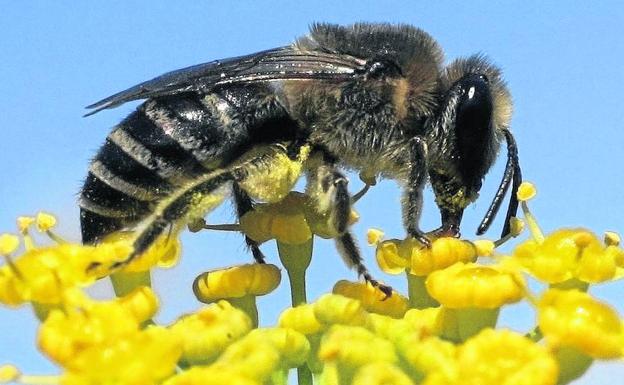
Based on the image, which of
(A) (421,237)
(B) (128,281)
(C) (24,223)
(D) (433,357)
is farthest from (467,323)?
(C) (24,223)

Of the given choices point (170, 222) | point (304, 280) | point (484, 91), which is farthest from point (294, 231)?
point (484, 91)

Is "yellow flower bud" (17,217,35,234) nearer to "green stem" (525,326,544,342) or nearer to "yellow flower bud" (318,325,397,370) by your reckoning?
"yellow flower bud" (318,325,397,370)

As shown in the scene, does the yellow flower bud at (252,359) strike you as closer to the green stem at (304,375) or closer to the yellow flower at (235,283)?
the green stem at (304,375)

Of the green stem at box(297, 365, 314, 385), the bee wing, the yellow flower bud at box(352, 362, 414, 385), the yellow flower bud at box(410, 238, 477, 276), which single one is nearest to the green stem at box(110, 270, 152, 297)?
the green stem at box(297, 365, 314, 385)

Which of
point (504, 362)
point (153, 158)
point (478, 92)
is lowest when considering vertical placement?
point (504, 362)

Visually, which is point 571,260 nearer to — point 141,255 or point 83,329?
point 141,255

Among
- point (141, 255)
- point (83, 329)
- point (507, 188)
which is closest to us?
point (83, 329)
